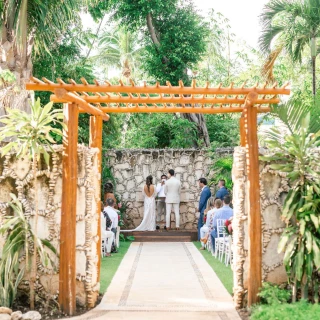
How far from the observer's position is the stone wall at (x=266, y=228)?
262 inches

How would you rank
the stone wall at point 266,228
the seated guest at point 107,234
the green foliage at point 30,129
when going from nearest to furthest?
1. the green foliage at point 30,129
2. the stone wall at point 266,228
3. the seated guest at point 107,234

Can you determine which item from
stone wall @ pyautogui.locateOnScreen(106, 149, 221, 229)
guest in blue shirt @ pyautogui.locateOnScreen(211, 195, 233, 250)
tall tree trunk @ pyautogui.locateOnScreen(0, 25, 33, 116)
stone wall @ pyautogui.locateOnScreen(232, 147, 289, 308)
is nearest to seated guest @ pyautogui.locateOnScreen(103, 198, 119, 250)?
guest in blue shirt @ pyautogui.locateOnScreen(211, 195, 233, 250)

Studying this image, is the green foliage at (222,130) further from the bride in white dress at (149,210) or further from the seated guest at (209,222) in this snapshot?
the seated guest at (209,222)

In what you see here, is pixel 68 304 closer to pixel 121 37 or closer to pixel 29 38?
pixel 29 38

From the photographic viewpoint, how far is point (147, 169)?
16250mm

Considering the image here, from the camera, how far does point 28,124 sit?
20.4 feet

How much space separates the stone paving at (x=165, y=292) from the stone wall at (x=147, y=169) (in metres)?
4.66

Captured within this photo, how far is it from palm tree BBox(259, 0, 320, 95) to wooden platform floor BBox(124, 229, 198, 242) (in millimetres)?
4765

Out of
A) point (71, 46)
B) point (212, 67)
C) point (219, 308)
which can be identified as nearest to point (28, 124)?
point (219, 308)

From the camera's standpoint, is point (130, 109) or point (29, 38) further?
point (29, 38)

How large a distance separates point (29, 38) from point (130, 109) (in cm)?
444

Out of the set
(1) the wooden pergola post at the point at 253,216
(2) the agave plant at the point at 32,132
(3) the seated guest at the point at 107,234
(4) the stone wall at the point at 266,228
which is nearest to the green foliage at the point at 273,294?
(1) the wooden pergola post at the point at 253,216

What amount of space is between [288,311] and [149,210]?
31.5ft

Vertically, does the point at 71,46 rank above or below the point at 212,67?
below
